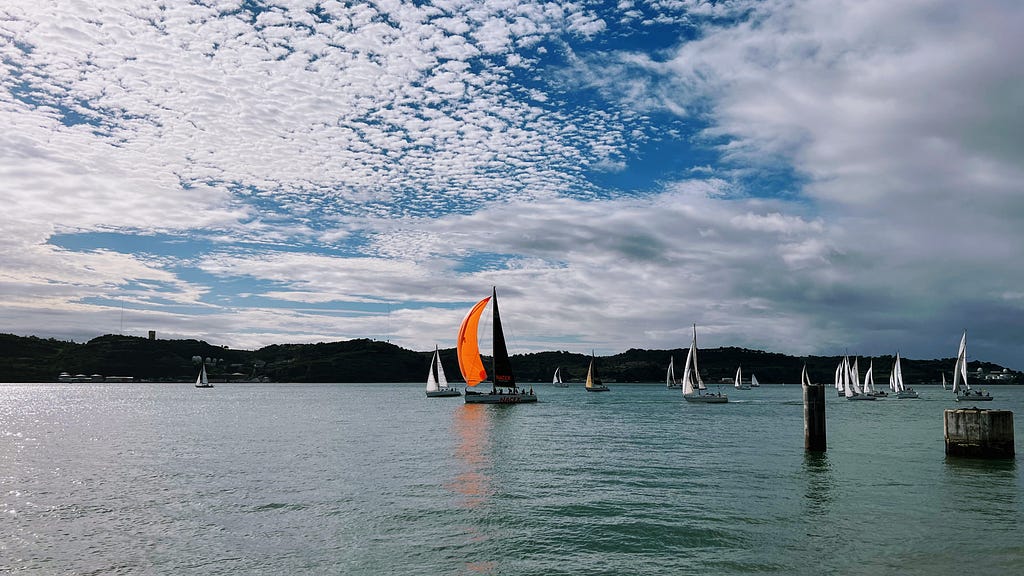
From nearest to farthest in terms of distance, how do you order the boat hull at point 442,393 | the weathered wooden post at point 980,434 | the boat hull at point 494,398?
1. the weathered wooden post at point 980,434
2. the boat hull at point 494,398
3. the boat hull at point 442,393

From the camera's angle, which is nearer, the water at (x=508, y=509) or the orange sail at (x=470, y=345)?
the water at (x=508, y=509)

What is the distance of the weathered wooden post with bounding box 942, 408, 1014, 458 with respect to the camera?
34625 mm

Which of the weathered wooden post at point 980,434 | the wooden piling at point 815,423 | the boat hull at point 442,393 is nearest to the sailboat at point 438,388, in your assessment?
the boat hull at point 442,393

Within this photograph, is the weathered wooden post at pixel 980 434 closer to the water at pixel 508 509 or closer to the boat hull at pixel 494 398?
the water at pixel 508 509

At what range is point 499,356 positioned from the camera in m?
87.4

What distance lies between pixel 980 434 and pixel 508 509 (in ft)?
83.8

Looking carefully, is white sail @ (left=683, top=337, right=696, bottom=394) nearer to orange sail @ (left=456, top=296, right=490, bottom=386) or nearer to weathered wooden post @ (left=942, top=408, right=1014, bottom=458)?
orange sail @ (left=456, top=296, right=490, bottom=386)

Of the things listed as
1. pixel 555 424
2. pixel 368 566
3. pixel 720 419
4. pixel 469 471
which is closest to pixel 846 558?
pixel 368 566

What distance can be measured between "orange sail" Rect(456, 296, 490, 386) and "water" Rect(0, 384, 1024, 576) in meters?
37.6

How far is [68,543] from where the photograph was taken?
19.7 metres

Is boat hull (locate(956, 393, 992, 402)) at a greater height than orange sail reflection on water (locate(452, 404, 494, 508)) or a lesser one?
greater

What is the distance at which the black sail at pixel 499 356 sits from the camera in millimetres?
85250

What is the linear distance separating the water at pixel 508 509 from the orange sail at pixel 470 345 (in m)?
37.6

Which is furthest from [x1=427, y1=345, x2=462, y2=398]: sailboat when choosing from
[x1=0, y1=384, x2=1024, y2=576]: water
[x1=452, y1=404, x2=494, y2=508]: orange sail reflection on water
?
[x1=0, y1=384, x2=1024, y2=576]: water
